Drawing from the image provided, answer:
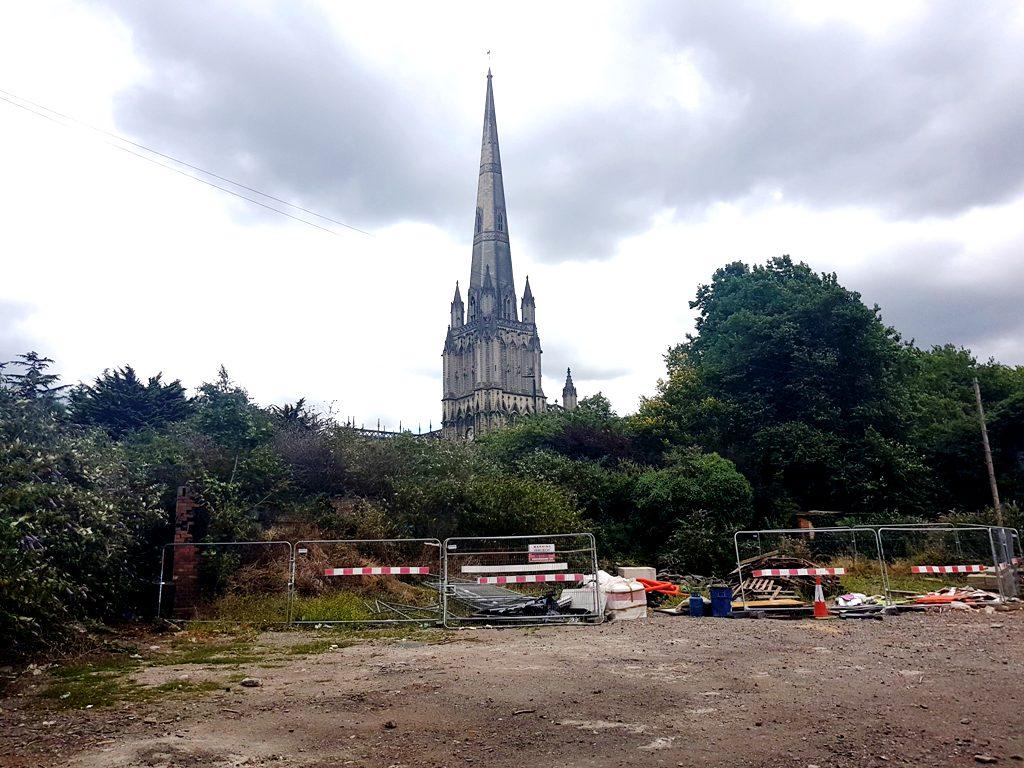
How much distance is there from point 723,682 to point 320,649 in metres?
5.88

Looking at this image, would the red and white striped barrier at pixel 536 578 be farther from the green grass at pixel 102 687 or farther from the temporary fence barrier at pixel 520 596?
the green grass at pixel 102 687

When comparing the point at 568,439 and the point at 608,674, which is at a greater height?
the point at 568,439

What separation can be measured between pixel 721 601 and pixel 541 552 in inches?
145

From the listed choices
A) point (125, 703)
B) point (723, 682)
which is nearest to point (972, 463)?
point (723, 682)

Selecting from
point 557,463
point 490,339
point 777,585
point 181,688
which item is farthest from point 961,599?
point 490,339

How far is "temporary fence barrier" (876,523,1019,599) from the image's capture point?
52.9 feet

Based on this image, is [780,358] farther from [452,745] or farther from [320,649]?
[452,745]

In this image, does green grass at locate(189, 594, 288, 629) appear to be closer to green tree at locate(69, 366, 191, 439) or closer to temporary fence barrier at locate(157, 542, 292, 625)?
temporary fence barrier at locate(157, 542, 292, 625)

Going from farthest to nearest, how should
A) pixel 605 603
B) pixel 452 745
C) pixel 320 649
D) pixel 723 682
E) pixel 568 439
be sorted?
pixel 568 439
pixel 605 603
pixel 320 649
pixel 723 682
pixel 452 745

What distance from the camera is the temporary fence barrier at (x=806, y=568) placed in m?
15.0

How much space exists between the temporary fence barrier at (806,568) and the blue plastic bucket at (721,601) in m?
0.53

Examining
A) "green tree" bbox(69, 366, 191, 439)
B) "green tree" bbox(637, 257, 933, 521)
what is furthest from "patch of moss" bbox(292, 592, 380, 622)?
"green tree" bbox(637, 257, 933, 521)

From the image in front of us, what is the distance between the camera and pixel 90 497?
11570 millimetres

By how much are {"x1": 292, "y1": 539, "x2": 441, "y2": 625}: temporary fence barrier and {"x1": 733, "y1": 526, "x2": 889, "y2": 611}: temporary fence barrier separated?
669cm
